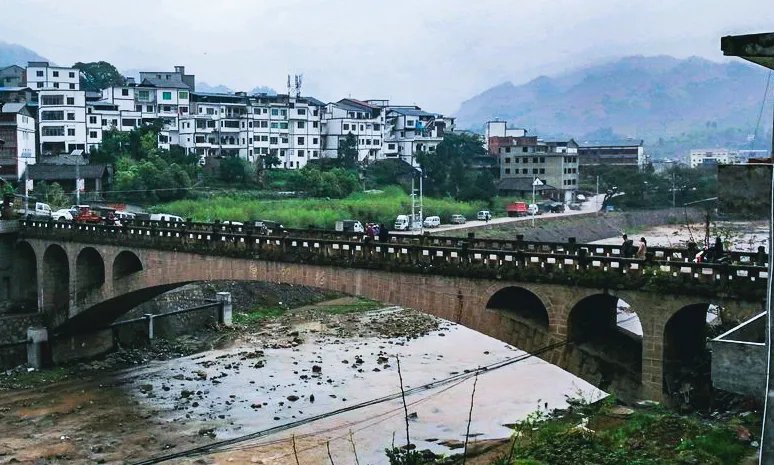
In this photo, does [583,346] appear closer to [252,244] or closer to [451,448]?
[451,448]

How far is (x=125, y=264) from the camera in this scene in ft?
156

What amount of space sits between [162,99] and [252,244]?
6168cm

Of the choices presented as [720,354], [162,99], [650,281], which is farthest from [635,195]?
[720,354]

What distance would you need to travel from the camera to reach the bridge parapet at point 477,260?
84.1ft

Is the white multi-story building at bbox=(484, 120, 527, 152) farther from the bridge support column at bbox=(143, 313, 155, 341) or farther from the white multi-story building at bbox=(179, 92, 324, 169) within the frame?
the bridge support column at bbox=(143, 313, 155, 341)

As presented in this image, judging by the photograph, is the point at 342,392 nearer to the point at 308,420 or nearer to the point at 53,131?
the point at 308,420

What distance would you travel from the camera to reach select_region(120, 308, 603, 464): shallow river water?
33.6 metres

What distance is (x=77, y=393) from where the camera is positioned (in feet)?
136

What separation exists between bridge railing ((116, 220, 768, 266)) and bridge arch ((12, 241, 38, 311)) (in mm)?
8188

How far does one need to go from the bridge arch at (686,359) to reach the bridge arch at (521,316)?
14.1ft

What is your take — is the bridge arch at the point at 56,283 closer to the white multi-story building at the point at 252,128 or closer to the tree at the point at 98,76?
the white multi-story building at the point at 252,128

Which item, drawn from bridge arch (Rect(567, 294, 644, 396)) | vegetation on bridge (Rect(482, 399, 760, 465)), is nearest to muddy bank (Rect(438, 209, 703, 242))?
bridge arch (Rect(567, 294, 644, 396))

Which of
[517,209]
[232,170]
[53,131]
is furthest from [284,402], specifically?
[517,209]

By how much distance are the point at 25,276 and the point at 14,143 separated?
97.6 ft
